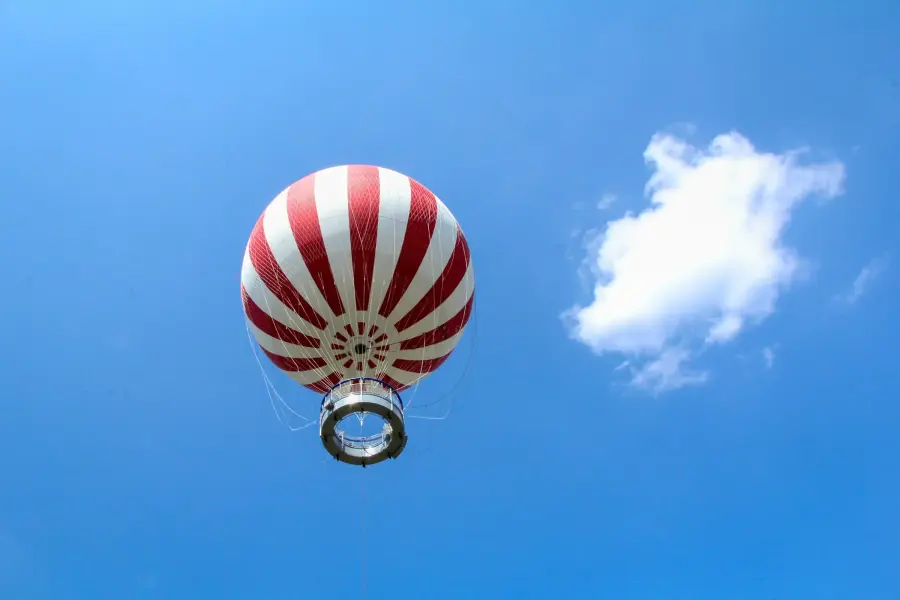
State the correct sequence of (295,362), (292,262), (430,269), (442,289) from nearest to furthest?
(292,262), (430,269), (442,289), (295,362)

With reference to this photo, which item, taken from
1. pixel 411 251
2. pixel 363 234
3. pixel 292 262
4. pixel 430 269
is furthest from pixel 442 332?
pixel 292 262

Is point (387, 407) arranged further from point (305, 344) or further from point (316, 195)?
point (316, 195)

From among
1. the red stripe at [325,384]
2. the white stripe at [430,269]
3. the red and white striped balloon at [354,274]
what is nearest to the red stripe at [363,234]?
the red and white striped balloon at [354,274]

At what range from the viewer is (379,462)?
11578 millimetres

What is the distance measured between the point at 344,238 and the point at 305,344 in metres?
2.64

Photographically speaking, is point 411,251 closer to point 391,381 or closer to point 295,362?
point 391,381

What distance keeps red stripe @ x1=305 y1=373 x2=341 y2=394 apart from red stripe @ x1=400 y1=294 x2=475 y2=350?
1640 millimetres

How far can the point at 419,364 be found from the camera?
13664 mm

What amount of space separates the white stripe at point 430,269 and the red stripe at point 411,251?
0.31ft

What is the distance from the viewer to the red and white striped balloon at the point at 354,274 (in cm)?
1162

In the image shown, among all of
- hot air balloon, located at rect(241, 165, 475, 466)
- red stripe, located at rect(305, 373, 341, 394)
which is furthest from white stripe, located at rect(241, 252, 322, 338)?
red stripe, located at rect(305, 373, 341, 394)

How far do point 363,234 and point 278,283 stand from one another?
203 cm

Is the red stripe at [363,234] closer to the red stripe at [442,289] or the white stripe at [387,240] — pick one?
the white stripe at [387,240]

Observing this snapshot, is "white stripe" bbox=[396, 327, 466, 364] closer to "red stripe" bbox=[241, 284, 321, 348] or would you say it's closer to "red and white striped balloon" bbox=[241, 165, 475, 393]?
"red and white striped balloon" bbox=[241, 165, 475, 393]
